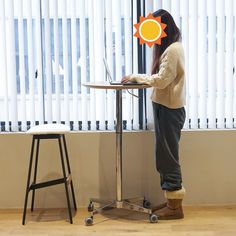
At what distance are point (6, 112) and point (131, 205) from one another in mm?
1222

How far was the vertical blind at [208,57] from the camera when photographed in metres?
3.71

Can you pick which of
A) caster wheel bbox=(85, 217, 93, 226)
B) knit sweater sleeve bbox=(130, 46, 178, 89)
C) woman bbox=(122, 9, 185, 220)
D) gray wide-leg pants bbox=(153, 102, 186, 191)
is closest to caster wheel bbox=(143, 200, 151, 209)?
woman bbox=(122, 9, 185, 220)

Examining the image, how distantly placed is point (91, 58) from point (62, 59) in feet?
0.75

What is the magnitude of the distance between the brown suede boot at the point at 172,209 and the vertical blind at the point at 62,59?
2.26 feet

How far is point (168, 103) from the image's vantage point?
3344mm

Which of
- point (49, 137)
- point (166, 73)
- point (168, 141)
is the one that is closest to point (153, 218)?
point (168, 141)

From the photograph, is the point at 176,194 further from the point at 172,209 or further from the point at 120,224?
the point at 120,224

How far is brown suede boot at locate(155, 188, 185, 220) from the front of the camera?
352 centimetres

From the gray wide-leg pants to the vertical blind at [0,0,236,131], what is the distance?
0.41 metres

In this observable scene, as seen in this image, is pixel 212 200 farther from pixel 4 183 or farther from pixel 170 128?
pixel 4 183

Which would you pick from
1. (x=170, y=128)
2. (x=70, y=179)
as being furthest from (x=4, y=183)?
(x=170, y=128)

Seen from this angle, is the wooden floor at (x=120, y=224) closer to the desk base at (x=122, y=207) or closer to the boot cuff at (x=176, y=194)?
the desk base at (x=122, y=207)

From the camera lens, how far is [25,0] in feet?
12.1

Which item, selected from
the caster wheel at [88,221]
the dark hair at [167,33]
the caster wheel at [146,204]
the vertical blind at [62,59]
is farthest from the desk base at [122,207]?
the dark hair at [167,33]
